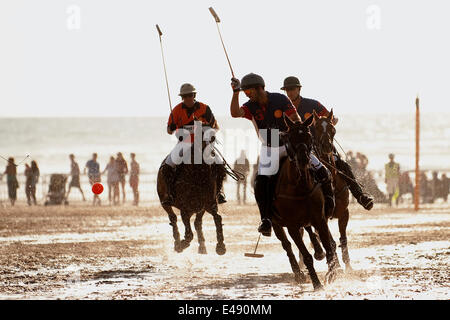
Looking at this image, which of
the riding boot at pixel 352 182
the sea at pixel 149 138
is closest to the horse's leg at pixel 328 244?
the riding boot at pixel 352 182

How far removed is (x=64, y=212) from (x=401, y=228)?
11673mm

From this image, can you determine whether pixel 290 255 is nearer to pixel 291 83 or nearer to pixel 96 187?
pixel 291 83

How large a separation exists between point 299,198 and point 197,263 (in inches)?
164

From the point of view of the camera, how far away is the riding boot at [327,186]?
12664 mm

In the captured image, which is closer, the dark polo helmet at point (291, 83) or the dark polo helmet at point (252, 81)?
the dark polo helmet at point (252, 81)

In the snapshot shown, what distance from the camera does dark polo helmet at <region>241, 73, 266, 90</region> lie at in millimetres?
12984

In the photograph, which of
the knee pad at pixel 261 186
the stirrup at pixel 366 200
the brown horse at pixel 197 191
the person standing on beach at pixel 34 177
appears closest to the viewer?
the knee pad at pixel 261 186

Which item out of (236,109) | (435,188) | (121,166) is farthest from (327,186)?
(435,188)

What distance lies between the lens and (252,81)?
1300 centimetres

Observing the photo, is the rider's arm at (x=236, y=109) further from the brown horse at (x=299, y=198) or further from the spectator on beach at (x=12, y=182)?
the spectator on beach at (x=12, y=182)

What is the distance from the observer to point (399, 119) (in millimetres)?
121750

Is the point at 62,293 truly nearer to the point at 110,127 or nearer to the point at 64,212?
the point at 64,212

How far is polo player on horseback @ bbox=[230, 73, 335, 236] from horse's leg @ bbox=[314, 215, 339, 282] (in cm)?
44
